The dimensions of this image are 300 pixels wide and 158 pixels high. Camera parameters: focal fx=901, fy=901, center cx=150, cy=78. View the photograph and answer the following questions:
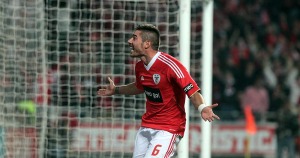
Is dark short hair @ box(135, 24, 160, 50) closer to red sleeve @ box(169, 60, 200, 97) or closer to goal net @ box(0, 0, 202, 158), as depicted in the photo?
red sleeve @ box(169, 60, 200, 97)

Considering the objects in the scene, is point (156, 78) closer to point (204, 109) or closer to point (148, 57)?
point (148, 57)

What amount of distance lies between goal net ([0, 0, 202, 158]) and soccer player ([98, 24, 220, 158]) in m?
2.36

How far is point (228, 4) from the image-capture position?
74.2 feet

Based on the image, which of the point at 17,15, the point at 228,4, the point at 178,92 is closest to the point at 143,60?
the point at 178,92

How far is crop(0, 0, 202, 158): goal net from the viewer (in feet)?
35.9

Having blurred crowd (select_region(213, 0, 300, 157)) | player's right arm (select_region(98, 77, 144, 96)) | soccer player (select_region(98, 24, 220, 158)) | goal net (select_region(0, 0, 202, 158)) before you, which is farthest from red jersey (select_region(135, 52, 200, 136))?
blurred crowd (select_region(213, 0, 300, 157))

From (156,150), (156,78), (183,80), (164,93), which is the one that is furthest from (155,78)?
(156,150)

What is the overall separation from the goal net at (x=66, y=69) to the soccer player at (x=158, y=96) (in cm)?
236

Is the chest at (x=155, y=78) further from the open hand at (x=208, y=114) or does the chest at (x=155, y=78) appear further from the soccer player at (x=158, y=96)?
the open hand at (x=208, y=114)

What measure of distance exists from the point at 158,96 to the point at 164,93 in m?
A: 0.07

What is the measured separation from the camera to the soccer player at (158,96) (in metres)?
8.30

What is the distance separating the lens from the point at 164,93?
328 inches

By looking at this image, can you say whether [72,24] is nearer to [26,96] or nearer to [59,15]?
[59,15]

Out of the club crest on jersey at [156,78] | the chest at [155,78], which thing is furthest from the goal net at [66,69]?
the club crest on jersey at [156,78]
